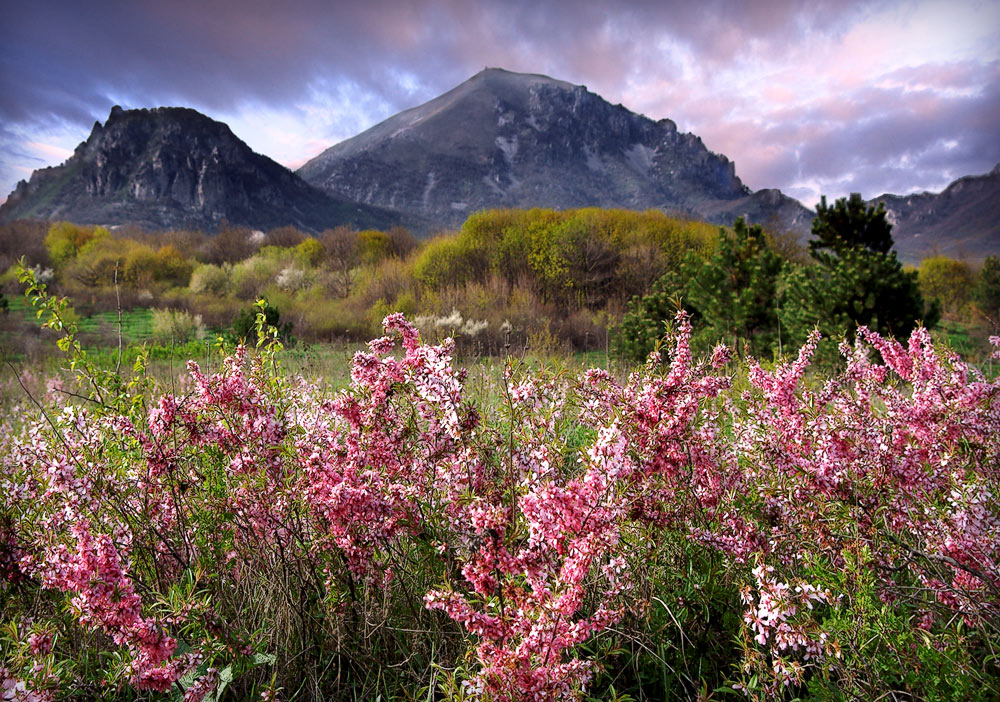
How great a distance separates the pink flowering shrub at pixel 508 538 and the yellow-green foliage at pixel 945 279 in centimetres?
4591

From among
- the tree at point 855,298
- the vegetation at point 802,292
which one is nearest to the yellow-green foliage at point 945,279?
the vegetation at point 802,292

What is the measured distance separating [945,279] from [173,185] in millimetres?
183840

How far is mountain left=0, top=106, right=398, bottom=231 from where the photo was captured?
5689 inches

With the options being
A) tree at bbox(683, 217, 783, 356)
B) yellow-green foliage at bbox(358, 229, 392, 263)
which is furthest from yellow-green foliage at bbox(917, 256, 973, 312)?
yellow-green foliage at bbox(358, 229, 392, 263)

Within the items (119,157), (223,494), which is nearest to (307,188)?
(119,157)

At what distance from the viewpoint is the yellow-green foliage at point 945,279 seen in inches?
1539

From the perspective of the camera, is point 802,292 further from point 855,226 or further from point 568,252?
point 568,252

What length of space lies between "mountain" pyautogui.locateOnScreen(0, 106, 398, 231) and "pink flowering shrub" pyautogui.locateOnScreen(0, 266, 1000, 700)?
157 meters

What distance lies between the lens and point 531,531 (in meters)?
1.53

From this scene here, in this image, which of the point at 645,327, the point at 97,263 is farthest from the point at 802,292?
the point at 97,263

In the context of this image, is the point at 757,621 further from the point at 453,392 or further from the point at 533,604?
the point at 453,392

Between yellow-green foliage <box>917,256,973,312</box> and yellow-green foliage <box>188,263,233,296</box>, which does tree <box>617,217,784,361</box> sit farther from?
yellow-green foliage <box>917,256,973,312</box>

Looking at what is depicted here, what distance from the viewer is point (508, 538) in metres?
1.83

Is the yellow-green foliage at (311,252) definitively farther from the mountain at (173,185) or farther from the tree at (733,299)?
the mountain at (173,185)
